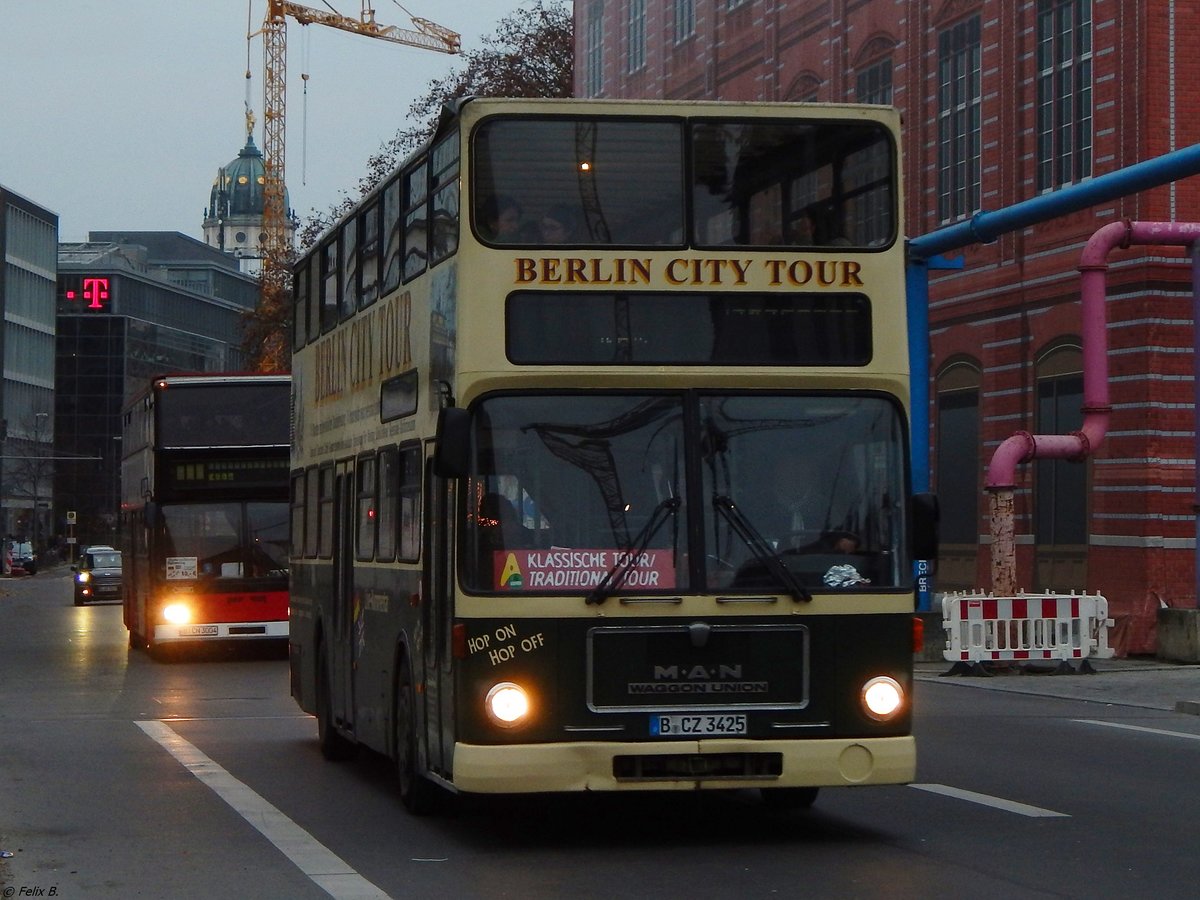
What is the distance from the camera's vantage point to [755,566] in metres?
11.0

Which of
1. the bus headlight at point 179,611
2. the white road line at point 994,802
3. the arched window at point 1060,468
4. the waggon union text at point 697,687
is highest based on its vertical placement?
the arched window at point 1060,468

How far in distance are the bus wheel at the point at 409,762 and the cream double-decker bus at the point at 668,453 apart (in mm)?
630

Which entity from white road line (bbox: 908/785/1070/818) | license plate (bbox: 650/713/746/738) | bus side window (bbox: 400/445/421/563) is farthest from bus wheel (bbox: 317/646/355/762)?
license plate (bbox: 650/713/746/738)

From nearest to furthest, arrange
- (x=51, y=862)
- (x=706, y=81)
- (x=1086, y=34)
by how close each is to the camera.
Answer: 1. (x=51, y=862)
2. (x=1086, y=34)
3. (x=706, y=81)

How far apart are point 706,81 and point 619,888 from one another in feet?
145

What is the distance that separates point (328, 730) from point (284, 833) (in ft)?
14.1

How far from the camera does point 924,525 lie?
446 inches

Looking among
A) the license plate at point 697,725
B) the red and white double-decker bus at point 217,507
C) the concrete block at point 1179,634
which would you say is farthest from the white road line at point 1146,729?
the red and white double-decker bus at point 217,507

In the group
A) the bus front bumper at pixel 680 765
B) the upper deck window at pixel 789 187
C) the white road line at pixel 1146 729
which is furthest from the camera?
the white road line at pixel 1146 729

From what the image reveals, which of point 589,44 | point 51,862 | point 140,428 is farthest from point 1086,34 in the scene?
point 589,44

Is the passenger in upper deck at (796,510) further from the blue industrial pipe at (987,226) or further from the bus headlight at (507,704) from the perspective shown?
the blue industrial pipe at (987,226)

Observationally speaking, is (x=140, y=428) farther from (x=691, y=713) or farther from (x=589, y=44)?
(x=589, y=44)

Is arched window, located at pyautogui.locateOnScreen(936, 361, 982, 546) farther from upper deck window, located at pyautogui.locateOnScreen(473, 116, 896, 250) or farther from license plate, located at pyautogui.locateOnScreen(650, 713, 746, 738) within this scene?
license plate, located at pyautogui.locateOnScreen(650, 713, 746, 738)

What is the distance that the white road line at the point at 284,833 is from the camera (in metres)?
10.0
